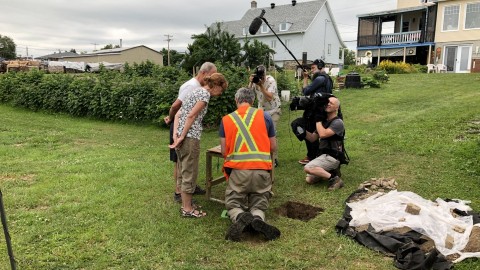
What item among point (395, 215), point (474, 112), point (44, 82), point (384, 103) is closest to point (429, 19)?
point (384, 103)

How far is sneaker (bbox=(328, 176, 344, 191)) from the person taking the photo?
4.95 m

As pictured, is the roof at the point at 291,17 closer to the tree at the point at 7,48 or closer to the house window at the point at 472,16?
the house window at the point at 472,16

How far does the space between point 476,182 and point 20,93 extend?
13401 mm

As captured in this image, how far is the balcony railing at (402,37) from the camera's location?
24.9 meters

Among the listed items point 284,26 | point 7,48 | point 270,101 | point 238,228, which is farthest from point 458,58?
point 7,48

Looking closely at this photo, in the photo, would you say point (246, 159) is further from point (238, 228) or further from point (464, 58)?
point (464, 58)

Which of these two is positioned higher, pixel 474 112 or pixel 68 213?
pixel 474 112

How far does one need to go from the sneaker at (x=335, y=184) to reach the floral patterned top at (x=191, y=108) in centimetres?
194

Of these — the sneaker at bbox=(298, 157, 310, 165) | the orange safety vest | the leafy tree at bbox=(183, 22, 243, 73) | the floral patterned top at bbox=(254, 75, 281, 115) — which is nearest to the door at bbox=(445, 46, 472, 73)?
the leafy tree at bbox=(183, 22, 243, 73)

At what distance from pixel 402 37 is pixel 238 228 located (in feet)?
84.6

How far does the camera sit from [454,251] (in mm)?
3221

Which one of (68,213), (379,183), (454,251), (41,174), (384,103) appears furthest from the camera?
(384,103)

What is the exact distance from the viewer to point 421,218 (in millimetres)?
3562

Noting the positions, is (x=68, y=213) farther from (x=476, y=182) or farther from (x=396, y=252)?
(x=476, y=182)
